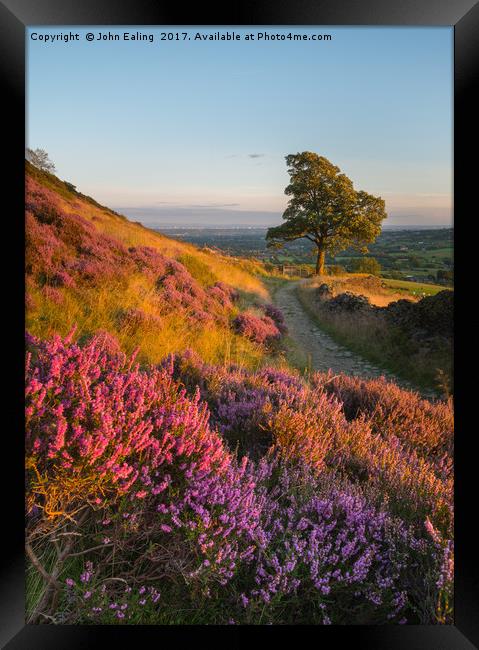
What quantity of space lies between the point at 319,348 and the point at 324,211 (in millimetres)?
1279

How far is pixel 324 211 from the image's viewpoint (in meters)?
4.40

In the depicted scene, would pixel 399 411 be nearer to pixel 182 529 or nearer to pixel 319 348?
pixel 319 348

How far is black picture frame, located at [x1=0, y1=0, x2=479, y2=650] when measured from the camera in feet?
8.91

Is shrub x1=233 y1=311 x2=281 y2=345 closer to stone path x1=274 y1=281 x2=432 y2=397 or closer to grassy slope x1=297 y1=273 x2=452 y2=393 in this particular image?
stone path x1=274 y1=281 x2=432 y2=397

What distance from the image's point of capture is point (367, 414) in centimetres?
438

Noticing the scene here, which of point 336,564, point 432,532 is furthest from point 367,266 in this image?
point 336,564

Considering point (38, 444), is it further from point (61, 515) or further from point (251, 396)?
point (251, 396)

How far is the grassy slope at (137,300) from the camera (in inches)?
153

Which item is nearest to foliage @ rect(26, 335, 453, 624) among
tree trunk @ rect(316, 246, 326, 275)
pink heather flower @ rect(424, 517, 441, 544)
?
pink heather flower @ rect(424, 517, 441, 544)

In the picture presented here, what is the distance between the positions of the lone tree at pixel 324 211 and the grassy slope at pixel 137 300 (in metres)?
0.71

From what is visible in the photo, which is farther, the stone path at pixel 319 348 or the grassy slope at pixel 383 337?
the stone path at pixel 319 348
